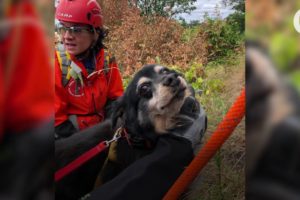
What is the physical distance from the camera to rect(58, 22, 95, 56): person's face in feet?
6.08

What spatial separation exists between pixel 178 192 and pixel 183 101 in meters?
0.34

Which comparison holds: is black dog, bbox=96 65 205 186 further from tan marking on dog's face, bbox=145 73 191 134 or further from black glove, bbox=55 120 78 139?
black glove, bbox=55 120 78 139

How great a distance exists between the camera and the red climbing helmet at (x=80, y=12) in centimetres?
184

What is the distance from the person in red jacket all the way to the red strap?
98 millimetres

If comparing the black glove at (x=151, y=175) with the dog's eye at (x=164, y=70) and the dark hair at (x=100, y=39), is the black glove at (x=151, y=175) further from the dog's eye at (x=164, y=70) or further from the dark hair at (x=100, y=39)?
the dark hair at (x=100, y=39)

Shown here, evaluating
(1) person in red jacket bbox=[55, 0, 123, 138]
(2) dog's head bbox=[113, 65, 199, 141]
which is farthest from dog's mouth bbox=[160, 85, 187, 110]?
(1) person in red jacket bbox=[55, 0, 123, 138]

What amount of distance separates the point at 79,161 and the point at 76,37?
462 mm

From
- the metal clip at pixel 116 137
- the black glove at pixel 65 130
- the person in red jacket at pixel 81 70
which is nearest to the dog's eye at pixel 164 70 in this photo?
the person in red jacket at pixel 81 70

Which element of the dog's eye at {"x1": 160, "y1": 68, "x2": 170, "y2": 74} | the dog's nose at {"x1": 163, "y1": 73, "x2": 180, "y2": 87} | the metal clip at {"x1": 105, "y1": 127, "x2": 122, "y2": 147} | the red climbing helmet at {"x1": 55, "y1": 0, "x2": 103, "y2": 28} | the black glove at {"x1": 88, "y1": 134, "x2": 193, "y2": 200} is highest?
the red climbing helmet at {"x1": 55, "y1": 0, "x2": 103, "y2": 28}

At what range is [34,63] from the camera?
1.53m

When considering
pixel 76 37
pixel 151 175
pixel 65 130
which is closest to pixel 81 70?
pixel 76 37

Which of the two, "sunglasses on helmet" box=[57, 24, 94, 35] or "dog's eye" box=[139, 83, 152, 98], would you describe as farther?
"dog's eye" box=[139, 83, 152, 98]

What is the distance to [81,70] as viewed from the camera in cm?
186

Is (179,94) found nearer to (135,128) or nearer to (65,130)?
(135,128)
